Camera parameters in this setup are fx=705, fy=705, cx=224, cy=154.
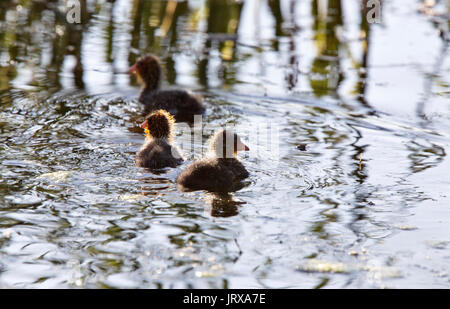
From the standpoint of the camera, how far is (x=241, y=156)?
21.7ft

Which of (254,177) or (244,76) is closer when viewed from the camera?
(254,177)

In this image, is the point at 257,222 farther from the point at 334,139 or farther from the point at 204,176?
the point at 334,139

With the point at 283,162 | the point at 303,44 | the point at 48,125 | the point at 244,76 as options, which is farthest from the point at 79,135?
the point at 303,44

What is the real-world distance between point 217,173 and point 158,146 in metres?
0.79

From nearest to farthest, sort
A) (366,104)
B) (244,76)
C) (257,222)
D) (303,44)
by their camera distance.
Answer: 1. (257,222)
2. (366,104)
3. (244,76)
4. (303,44)

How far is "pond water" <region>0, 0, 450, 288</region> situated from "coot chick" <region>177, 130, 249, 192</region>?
0.51 feet

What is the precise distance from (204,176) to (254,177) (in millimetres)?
530

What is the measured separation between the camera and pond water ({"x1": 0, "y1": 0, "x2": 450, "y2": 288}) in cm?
426

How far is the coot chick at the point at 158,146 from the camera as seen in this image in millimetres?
6113

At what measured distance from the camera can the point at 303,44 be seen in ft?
36.3
